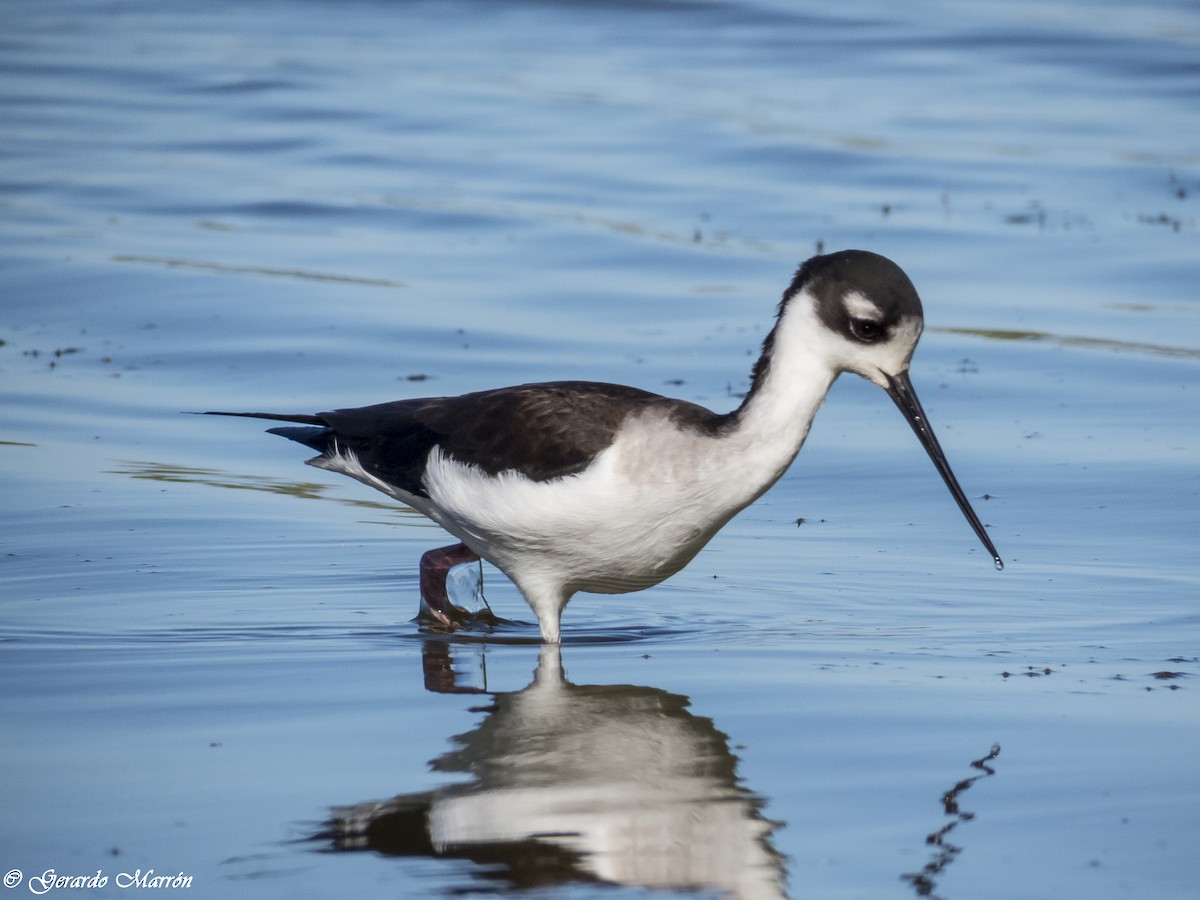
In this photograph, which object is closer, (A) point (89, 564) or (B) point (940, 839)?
(B) point (940, 839)

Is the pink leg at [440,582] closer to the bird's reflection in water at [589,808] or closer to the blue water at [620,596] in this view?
the blue water at [620,596]

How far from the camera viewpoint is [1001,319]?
1211 centimetres

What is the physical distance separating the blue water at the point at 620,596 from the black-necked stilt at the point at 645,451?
0.42 metres

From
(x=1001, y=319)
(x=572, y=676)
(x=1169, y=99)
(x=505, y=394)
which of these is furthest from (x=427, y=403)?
(x=1169, y=99)

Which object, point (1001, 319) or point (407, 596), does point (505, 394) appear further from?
point (1001, 319)

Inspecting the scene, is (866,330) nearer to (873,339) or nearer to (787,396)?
(873,339)

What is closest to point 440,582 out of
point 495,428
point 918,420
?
point 495,428

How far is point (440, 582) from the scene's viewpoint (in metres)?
7.27

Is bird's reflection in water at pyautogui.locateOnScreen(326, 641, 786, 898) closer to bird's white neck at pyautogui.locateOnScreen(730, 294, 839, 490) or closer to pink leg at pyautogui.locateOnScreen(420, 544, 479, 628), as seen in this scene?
bird's white neck at pyautogui.locateOnScreen(730, 294, 839, 490)

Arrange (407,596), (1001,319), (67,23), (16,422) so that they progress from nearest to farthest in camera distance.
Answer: (407,596) → (16,422) → (1001,319) → (67,23)

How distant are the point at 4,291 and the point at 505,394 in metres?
6.94

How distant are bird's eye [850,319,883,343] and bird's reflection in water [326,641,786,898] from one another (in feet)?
4.34

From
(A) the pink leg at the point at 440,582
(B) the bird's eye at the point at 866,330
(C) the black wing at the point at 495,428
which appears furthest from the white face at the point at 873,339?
(A) the pink leg at the point at 440,582

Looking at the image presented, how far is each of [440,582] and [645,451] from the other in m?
1.40
